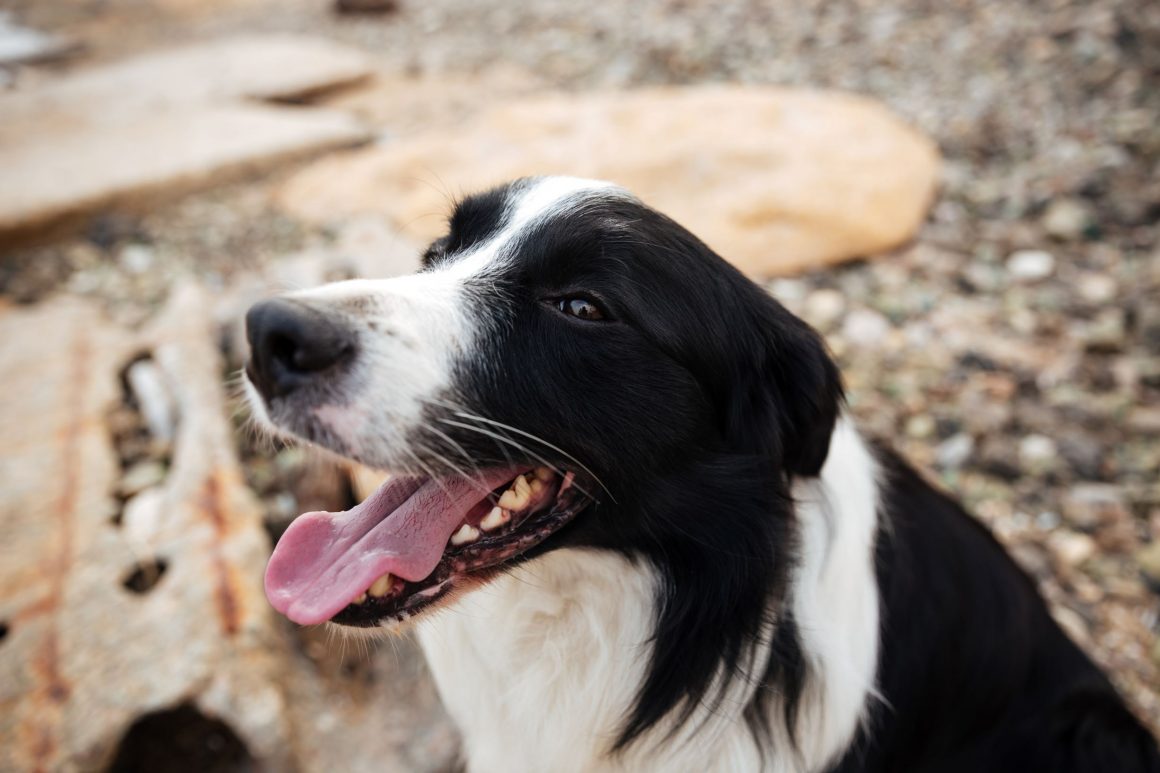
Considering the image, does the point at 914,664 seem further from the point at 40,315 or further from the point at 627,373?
the point at 40,315

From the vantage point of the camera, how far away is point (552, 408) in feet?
5.53

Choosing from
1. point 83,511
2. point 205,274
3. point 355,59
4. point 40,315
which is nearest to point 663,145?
point 205,274

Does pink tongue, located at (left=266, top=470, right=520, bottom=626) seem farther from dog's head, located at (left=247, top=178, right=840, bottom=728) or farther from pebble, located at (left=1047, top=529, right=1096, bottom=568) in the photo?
pebble, located at (left=1047, top=529, right=1096, bottom=568)

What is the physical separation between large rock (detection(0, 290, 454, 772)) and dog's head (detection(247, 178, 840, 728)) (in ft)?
2.35

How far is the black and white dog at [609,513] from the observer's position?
160 centimetres

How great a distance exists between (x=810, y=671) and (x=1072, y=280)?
11.1 feet

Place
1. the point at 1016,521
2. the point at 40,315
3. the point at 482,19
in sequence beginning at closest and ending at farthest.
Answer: the point at 1016,521, the point at 40,315, the point at 482,19

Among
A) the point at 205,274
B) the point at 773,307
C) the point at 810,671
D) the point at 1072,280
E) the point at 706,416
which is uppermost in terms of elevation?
the point at 773,307

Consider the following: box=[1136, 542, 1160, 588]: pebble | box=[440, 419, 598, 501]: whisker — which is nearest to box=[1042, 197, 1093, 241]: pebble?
box=[1136, 542, 1160, 588]: pebble

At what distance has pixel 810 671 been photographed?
1.82 meters

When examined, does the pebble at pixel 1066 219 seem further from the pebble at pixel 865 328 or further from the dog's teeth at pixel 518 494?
the dog's teeth at pixel 518 494

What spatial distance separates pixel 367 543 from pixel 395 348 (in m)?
0.40

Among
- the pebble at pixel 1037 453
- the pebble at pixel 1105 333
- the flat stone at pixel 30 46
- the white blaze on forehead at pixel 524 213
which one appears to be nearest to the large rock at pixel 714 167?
the pebble at pixel 1105 333

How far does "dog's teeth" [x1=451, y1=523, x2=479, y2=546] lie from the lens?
5.47 feet
